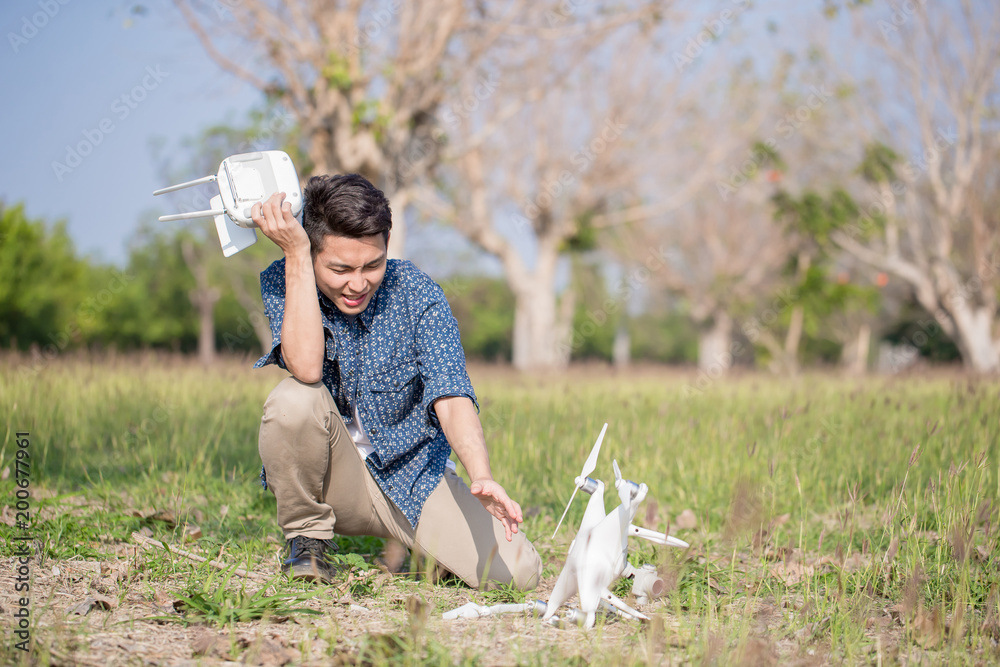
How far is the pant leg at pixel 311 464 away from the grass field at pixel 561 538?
0.19 m

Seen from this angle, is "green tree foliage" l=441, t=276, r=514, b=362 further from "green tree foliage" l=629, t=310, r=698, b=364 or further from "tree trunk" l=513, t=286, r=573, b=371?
"tree trunk" l=513, t=286, r=573, b=371

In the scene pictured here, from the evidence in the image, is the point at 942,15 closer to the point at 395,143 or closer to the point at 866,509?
the point at 395,143

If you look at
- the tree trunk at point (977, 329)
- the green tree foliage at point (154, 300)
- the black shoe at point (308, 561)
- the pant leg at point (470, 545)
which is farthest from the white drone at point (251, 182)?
the green tree foliage at point (154, 300)

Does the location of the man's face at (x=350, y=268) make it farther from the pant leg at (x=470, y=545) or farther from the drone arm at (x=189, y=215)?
the pant leg at (x=470, y=545)

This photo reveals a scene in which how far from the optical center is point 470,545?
2654 millimetres

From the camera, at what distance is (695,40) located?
37.2 feet

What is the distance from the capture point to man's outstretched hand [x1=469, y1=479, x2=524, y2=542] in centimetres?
211

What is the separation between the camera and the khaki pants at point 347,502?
250 centimetres

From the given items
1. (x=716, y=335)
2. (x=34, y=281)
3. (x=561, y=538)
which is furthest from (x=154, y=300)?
(x=561, y=538)

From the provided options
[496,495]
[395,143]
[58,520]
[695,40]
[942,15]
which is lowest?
[58,520]

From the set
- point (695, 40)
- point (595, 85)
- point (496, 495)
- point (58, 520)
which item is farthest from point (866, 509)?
point (595, 85)

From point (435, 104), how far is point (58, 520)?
860 centimetres

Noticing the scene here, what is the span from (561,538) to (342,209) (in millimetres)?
1792

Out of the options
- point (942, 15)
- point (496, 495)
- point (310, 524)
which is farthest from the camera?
point (942, 15)
